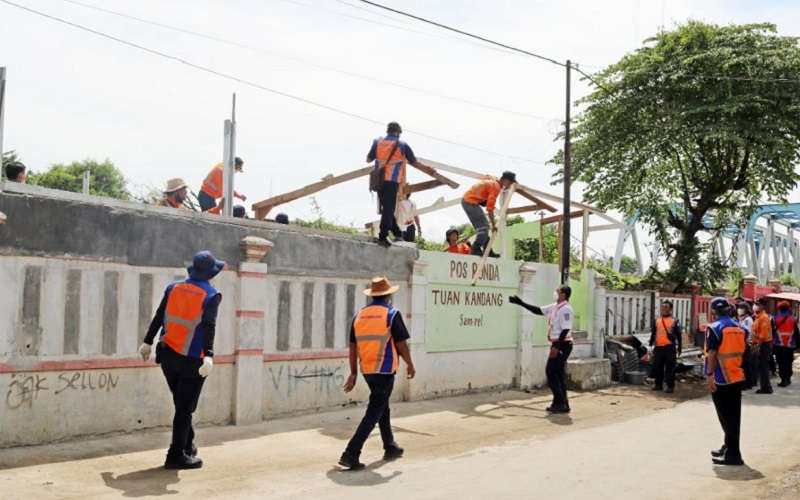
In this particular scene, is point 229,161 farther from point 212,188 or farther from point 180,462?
point 180,462

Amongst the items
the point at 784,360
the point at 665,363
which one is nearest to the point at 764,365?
the point at 784,360

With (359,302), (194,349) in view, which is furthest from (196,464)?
(359,302)

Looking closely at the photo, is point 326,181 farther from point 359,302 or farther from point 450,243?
point 450,243

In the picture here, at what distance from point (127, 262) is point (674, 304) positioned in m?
15.5

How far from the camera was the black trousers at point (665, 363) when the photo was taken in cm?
1499

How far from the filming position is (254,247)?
9188mm

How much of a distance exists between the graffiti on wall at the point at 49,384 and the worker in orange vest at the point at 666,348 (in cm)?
1054

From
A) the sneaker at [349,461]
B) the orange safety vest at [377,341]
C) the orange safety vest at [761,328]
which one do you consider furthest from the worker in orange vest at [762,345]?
the sneaker at [349,461]

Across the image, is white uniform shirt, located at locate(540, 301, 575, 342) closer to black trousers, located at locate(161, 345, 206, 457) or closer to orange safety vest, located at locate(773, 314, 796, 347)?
black trousers, located at locate(161, 345, 206, 457)

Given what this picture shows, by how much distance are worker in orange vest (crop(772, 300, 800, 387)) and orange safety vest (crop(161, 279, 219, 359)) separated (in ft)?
45.1

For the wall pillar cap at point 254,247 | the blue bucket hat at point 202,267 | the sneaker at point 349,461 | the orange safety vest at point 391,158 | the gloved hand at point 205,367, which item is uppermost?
the orange safety vest at point 391,158

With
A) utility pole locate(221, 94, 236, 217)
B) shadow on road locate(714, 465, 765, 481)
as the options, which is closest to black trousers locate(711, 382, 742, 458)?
shadow on road locate(714, 465, 765, 481)

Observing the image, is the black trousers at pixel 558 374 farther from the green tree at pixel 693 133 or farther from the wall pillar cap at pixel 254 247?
the green tree at pixel 693 133

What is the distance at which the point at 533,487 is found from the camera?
21.9 feet
